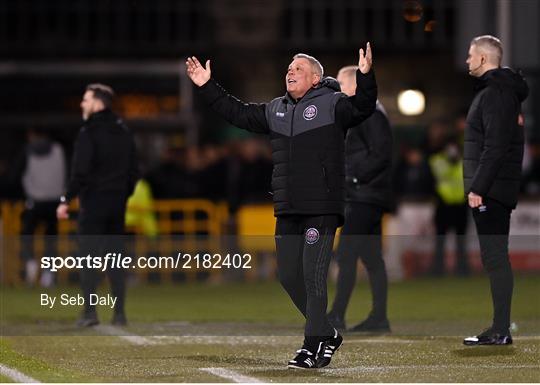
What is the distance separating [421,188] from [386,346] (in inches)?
419

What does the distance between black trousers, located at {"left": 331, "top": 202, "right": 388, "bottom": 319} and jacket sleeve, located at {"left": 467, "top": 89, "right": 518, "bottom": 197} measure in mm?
1665

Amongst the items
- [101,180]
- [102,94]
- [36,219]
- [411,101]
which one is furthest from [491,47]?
[411,101]

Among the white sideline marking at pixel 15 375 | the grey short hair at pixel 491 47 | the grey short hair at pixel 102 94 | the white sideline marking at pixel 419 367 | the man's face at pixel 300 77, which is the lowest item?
the white sideline marking at pixel 15 375

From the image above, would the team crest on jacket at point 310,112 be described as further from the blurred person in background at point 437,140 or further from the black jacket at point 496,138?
the blurred person in background at point 437,140

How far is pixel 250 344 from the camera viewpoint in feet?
46.1

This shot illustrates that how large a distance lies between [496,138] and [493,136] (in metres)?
0.03

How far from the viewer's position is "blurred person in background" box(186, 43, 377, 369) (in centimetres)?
1232

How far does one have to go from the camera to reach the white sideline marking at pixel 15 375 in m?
11.7

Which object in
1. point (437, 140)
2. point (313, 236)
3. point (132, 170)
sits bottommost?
point (313, 236)

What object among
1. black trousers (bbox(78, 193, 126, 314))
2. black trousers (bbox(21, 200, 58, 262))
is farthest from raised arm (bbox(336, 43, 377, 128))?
black trousers (bbox(21, 200, 58, 262))

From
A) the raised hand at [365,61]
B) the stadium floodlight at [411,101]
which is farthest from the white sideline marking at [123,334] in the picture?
the stadium floodlight at [411,101]

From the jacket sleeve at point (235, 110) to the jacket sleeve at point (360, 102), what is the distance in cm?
56

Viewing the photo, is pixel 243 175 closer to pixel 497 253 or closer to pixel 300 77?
pixel 497 253

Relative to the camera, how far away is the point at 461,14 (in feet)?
71.6
